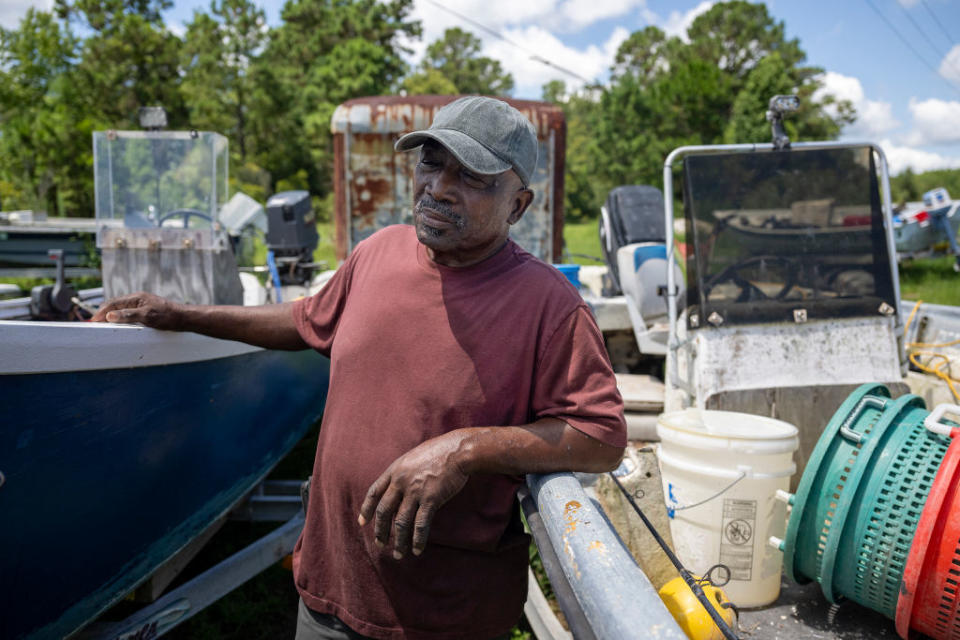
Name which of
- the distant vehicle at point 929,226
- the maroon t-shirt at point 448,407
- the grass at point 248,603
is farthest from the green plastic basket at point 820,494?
the distant vehicle at point 929,226

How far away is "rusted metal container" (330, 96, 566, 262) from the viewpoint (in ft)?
18.6

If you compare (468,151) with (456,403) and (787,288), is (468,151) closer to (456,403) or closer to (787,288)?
(456,403)

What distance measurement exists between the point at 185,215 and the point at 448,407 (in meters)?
4.00

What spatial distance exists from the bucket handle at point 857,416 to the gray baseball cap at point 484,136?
6.12ft

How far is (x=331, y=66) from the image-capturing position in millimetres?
35000

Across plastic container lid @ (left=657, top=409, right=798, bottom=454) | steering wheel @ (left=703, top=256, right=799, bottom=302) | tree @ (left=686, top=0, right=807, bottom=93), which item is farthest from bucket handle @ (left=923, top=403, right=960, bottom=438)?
tree @ (left=686, top=0, right=807, bottom=93)

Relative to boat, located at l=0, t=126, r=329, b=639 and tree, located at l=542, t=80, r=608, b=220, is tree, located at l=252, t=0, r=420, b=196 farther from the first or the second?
boat, located at l=0, t=126, r=329, b=639

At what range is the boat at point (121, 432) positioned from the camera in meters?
2.08

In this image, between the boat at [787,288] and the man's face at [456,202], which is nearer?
the man's face at [456,202]

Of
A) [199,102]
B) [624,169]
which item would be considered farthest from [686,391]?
[624,169]

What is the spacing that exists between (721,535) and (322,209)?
3181 centimetres

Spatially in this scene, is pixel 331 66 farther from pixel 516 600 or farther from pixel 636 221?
pixel 516 600

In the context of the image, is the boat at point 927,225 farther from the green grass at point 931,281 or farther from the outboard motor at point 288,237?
the outboard motor at point 288,237

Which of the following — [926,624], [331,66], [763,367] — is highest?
[331,66]
